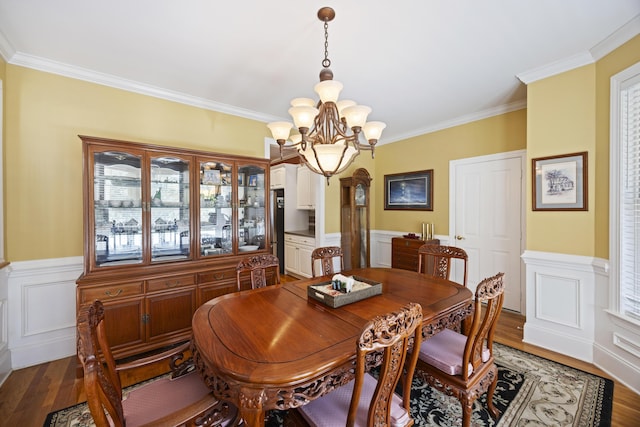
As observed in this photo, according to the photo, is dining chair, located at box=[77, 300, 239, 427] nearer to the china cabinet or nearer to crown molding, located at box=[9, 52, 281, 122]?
the china cabinet

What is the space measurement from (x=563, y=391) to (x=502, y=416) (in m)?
0.65

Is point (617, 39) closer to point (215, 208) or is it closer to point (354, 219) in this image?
point (354, 219)

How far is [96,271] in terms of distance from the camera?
2.24m

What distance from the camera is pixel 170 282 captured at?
2.54 meters

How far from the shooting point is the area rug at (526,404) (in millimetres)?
1717

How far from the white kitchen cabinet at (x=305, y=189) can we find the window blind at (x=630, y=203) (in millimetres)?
3605

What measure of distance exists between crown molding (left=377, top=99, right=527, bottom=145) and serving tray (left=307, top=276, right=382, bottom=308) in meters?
3.02

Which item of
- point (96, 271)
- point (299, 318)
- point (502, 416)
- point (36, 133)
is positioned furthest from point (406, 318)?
point (36, 133)

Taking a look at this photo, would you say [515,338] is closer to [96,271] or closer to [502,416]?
[502,416]

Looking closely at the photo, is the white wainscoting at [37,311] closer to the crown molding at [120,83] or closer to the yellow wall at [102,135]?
the yellow wall at [102,135]

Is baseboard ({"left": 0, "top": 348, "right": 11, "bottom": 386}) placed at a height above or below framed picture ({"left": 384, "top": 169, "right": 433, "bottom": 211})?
below

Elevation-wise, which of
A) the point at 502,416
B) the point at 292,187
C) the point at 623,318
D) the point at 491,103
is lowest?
the point at 502,416

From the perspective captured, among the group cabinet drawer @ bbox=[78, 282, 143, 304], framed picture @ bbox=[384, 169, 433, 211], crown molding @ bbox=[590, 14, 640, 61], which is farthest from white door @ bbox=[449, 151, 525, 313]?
cabinet drawer @ bbox=[78, 282, 143, 304]

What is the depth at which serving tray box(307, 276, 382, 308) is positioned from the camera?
5.37ft
